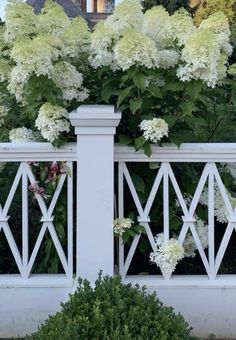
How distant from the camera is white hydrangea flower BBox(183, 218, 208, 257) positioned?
11.4ft

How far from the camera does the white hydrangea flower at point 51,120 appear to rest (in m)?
3.15

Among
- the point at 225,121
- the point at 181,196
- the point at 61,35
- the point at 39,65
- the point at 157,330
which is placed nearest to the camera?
the point at 157,330

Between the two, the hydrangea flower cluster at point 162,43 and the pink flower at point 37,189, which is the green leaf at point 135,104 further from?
the pink flower at point 37,189

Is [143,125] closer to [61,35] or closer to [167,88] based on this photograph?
[167,88]

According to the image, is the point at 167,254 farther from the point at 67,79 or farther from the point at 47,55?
the point at 47,55

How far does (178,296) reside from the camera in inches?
131

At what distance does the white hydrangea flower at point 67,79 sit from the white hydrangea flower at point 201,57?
0.64 metres

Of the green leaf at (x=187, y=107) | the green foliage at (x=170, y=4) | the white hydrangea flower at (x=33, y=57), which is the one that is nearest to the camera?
the white hydrangea flower at (x=33, y=57)

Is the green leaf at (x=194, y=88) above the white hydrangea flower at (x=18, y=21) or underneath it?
underneath

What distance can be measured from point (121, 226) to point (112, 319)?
2.46 feet

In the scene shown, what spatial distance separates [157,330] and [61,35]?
199cm

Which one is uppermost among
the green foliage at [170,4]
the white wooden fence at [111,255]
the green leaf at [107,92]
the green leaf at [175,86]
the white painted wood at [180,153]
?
the green foliage at [170,4]

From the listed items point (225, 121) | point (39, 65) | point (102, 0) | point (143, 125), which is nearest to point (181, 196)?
point (143, 125)

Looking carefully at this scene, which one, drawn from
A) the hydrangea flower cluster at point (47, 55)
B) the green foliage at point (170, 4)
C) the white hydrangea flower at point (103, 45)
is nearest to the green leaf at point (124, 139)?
the hydrangea flower cluster at point (47, 55)
